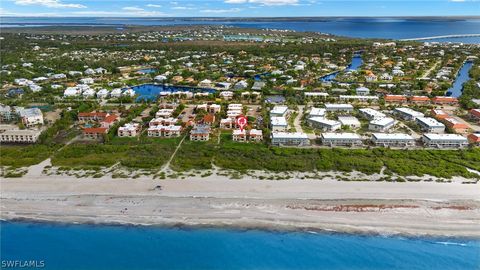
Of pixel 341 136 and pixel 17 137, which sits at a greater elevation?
pixel 341 136

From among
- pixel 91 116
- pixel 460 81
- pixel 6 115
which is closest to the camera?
pixel 6 115

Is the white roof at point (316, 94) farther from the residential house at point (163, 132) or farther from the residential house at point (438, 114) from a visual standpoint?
the residential house at point (163, 132)

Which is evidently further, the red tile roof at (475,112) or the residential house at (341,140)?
the red tile roof at (475,112)

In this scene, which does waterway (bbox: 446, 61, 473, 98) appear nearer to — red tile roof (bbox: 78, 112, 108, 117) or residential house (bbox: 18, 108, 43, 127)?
red tile roof (bbox: 78, 112, 108, 117)

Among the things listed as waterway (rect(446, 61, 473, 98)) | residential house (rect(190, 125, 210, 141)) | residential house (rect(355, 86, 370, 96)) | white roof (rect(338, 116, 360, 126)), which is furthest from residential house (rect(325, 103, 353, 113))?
waterway (rect(446, 61, 473, 98))

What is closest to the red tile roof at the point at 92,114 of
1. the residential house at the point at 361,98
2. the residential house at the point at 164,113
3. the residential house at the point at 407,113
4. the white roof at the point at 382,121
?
the residential house at the point at 164,113

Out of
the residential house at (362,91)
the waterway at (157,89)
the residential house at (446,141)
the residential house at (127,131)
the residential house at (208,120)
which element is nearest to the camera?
the residential house at (446,141)

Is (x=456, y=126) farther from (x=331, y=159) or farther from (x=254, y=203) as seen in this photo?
(x=254, y=203)

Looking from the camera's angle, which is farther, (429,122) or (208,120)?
(208,120)

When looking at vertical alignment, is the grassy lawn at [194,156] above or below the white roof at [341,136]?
below

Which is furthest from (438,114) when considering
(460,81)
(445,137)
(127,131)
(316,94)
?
(127,131)
